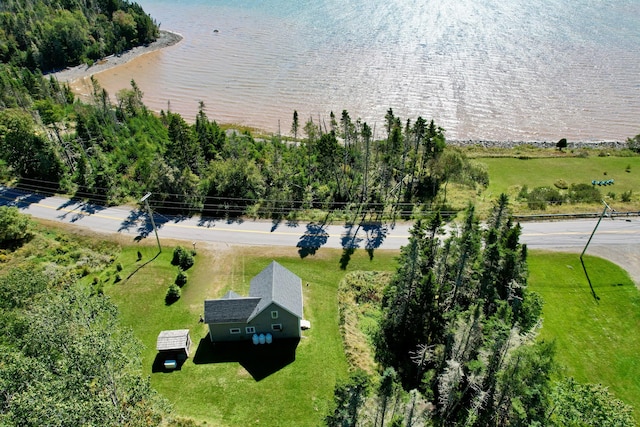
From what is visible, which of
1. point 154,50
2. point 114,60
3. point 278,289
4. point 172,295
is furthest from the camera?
point 154,50

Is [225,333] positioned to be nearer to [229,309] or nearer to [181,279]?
[229,309]

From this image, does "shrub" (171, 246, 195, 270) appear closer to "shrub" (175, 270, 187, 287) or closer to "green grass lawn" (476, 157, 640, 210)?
"shrub" (175, 270, 187, 287)

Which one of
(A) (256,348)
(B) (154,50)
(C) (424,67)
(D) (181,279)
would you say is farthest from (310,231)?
(B) (154,50)

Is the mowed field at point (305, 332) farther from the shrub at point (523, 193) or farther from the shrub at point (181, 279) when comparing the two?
the shrub at point (523, 193)

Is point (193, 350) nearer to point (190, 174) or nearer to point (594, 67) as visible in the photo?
point (190, 174)

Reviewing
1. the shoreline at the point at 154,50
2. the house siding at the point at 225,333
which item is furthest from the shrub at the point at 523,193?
the house siding at the point at 225,333
